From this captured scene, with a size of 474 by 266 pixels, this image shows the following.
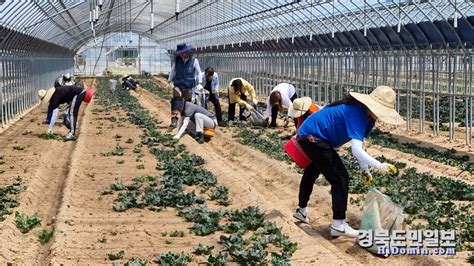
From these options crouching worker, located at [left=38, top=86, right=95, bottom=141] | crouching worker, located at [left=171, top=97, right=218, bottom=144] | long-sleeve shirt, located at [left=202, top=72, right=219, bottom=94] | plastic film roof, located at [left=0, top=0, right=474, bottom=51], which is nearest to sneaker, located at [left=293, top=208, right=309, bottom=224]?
crouching worker, located at [left=171, top=97, right=218, bottom=144]

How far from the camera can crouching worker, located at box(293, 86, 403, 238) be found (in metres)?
5.95

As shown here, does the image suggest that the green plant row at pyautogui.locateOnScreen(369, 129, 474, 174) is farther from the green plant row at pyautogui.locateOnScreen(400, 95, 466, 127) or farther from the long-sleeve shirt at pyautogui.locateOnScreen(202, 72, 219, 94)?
the green plant row at pyautogui.locateOnScreen(400, 95, 466, 127)

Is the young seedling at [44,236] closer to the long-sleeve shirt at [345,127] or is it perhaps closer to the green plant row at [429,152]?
the long-sleeve shirt at [345,127]

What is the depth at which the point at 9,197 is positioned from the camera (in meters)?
8.19

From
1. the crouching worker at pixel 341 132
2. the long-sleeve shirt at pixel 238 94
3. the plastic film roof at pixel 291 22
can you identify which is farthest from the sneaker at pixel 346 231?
the long-sleeve shirt at pixel 238 94

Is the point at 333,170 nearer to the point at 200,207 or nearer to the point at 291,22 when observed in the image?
the point at 200,207

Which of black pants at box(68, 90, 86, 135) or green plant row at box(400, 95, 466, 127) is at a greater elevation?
black pants at box(68, 90, 86, 135)

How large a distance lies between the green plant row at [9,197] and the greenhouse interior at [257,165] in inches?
1.3

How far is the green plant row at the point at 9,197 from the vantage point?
7.41 metres

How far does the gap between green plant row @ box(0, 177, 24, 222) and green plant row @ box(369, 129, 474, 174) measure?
6.59m

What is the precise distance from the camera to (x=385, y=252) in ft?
19.1

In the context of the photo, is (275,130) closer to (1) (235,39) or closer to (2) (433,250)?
(2) (433,250)

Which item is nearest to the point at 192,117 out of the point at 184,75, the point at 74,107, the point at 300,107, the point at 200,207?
the point at 184,75

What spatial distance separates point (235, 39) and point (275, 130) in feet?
66.2
